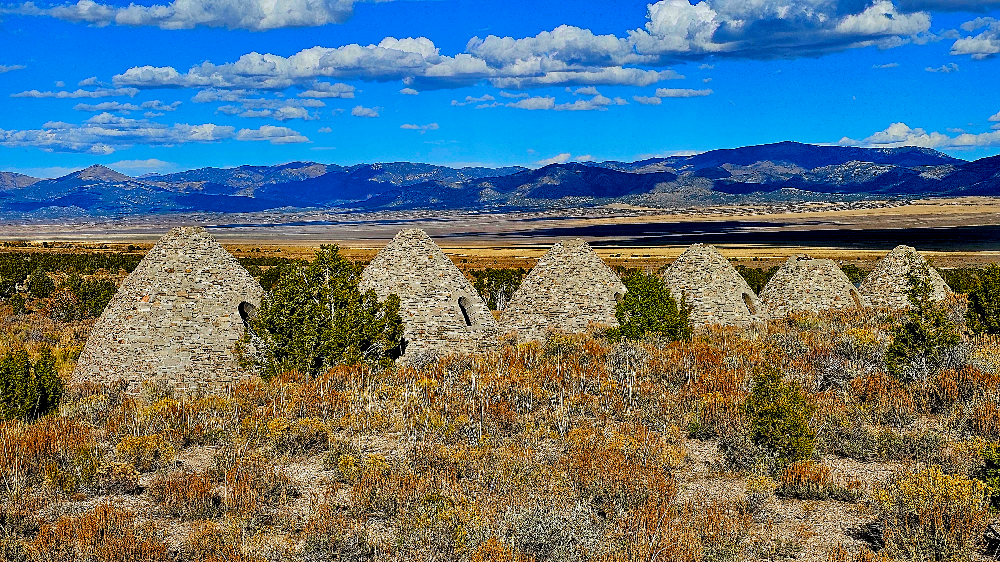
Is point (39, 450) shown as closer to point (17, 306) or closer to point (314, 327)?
point (314, 327)

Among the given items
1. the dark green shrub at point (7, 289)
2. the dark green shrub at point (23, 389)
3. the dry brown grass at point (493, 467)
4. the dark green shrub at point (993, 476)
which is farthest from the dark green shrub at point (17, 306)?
the dark green shrub at point (993, 476)

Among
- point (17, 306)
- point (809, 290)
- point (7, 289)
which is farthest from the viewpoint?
point (7, 289)

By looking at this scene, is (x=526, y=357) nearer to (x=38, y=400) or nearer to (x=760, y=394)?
(x=760, y=394)

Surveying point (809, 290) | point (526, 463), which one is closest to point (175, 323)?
point (526, 463)

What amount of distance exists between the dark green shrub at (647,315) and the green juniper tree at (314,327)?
6.86 metres

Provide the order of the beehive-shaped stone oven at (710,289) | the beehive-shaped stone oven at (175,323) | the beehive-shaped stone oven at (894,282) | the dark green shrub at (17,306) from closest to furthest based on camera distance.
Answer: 1. the beehive-shaped stone oven at (175,323)
2. the beehive-shaped stone oven at (710,289)
3. the beehive-shaped stone oven at (894,282)
4. the dark green shrub at (17,306)

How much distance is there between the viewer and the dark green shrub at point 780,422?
10.4m

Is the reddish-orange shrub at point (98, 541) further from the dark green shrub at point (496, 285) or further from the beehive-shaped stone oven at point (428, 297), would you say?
the dark green shrub at point (496, 285)

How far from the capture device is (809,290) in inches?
1097

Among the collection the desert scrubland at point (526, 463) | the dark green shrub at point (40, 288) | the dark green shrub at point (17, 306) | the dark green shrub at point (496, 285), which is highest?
the dark green shrub at point (40, 288)

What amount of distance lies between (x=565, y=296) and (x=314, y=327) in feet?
33.0

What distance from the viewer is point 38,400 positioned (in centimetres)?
1391

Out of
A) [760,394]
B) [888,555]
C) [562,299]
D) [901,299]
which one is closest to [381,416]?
[760,394]

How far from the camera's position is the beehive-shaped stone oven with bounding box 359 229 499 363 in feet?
66.1
